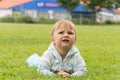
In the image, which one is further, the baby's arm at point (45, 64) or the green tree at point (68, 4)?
the green tree at point (68, 4)

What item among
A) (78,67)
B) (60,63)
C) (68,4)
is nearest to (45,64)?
(60,63)

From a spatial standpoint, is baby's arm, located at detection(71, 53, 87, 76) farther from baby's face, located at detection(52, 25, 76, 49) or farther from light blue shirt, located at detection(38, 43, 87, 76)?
baby's face, located at detection(52, 25, 76, 49)

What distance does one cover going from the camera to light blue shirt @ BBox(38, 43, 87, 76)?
602cm

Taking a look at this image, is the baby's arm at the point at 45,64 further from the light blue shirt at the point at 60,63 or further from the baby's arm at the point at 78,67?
the baby's arm at the point at 78,67

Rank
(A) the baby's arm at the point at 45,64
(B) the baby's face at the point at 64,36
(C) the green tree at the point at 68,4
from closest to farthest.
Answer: (B) the baby's face at the point at 64,36 → (A) the baby's arm at the point at 45,64 → (C) the green tree at the point at 68,4

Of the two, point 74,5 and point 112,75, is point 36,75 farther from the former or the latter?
point 74,5

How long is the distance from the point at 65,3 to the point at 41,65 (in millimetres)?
51351

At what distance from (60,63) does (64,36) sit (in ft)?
1.48

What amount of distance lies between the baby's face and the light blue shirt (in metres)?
0.17

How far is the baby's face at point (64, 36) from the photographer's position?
5848mm

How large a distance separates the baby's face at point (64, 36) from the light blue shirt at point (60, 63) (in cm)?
17

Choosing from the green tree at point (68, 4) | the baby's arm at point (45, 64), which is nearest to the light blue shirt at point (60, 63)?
the baby's arm at point (45, 64)

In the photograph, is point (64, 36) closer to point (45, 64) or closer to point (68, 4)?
point (45, 64)

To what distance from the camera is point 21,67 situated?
7.11m
